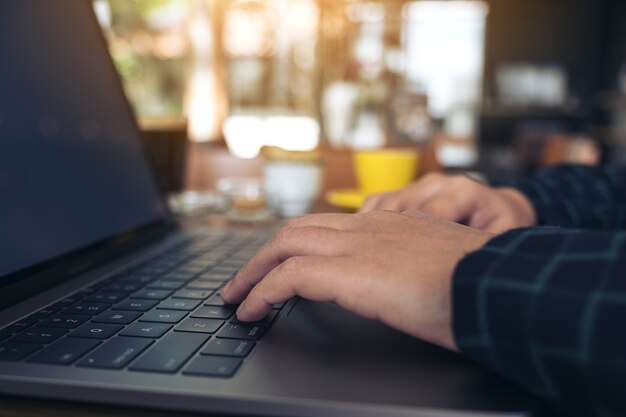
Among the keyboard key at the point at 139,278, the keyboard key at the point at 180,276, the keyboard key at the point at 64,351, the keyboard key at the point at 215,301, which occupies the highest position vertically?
the keyboard key at the point at 64,351

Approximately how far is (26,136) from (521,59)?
19.6 feet

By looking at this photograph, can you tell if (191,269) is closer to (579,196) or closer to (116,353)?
(116,353)

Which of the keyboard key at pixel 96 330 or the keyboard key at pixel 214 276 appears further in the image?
the keyboard key at pixel 214 276

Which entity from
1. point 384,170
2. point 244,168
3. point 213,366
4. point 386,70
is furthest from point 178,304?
point 386,70

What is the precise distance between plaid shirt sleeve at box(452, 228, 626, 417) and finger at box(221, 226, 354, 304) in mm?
95

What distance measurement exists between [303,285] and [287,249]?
0.04 metres

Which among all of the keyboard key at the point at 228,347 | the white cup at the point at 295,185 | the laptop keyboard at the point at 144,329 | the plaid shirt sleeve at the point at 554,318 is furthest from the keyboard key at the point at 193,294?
the white cup at the point at 295,185

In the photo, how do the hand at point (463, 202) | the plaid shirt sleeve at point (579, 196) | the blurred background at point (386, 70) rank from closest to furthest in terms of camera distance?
1. the hand at point (463, 202)
2. the plaid shirt sleeve at point (579, 196)
3. the blurred background at point (386, 70)

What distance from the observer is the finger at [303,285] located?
37 cm

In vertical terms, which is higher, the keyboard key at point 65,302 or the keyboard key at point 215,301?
the keyboard key at point 65,302

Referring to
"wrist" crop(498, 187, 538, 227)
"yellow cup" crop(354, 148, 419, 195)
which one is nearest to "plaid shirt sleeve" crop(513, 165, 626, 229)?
"wrist" crop(498, 187, 538, 227)

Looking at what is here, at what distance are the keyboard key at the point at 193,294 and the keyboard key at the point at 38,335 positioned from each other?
0.10 m

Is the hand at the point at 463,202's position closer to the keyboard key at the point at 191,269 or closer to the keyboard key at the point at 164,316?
the keyboard key at the point at 191,269

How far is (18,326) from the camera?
1.31 feet
